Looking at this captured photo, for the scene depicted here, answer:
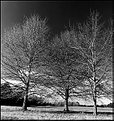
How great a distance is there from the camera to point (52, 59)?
17.2 m

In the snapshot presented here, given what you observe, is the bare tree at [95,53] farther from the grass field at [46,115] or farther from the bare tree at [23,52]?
the bare tree at [23,52]

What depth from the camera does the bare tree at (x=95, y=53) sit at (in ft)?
45.0

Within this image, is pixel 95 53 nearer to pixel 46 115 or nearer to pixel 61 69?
pixel 61 69

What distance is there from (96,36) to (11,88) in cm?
1027

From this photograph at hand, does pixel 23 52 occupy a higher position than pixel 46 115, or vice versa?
pixel 23 52

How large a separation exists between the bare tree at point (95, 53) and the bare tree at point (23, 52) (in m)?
4.26

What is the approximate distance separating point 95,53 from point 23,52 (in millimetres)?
7770

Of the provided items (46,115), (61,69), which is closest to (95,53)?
(61,69)

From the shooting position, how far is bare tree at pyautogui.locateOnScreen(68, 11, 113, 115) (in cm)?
1371

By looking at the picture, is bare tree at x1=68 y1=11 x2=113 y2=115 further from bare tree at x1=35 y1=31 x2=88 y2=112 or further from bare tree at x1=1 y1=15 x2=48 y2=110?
bare tree at x1=1 y1=15 x2=48 y2=110

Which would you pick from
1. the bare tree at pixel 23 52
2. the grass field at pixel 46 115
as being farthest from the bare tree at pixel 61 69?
the grass field at pixel 46 115

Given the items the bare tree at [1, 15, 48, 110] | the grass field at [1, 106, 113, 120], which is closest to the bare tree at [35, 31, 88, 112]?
the bare tree at [1, 15, 48, 110]

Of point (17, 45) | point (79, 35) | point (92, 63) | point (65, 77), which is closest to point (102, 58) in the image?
point (92, 63)

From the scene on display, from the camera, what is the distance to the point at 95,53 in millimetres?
14438
